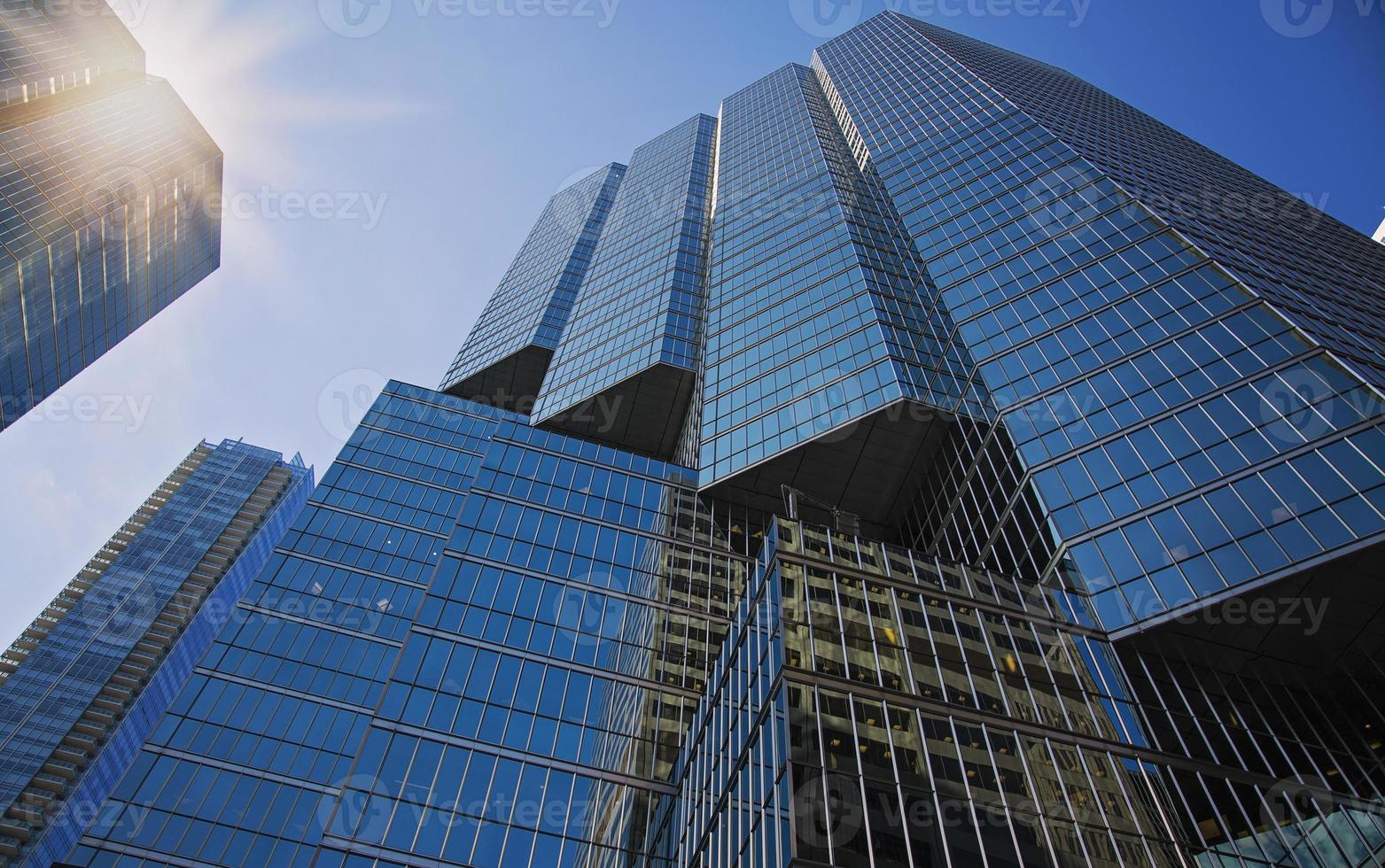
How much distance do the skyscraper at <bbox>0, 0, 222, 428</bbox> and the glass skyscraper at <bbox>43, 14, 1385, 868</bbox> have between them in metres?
45.4

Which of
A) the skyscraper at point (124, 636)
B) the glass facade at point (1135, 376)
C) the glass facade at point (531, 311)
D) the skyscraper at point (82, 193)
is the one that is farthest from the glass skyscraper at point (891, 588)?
the skyscraper at point (124, 636)

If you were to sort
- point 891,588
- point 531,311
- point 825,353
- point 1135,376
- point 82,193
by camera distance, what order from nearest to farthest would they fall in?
1. point 891,588
2. point 1135,376
3. point 825,353
4. point 82,193
5. point 531,311

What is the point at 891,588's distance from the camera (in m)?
30.1

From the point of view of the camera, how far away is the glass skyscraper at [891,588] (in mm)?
23750

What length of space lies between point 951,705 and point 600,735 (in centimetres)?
1423

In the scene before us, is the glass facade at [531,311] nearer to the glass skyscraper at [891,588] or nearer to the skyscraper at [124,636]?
the glass skyscraper at [891,588]

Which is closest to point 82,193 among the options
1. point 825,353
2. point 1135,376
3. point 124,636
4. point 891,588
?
point 124,636

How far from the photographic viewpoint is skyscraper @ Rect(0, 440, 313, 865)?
314 feet

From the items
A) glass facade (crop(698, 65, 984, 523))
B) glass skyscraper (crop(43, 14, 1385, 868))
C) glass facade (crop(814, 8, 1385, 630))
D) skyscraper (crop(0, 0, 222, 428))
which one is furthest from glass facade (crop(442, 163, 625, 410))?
skyscraper (crop(0, 0, 222, 428))

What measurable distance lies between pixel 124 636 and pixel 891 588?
122425mm

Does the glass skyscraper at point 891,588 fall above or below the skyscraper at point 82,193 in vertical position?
below

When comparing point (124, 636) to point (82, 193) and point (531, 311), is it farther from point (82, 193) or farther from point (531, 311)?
point (531, 311)

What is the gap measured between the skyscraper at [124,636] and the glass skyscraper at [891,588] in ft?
237

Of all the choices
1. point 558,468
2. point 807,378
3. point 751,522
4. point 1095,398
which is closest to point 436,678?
point 558,468
